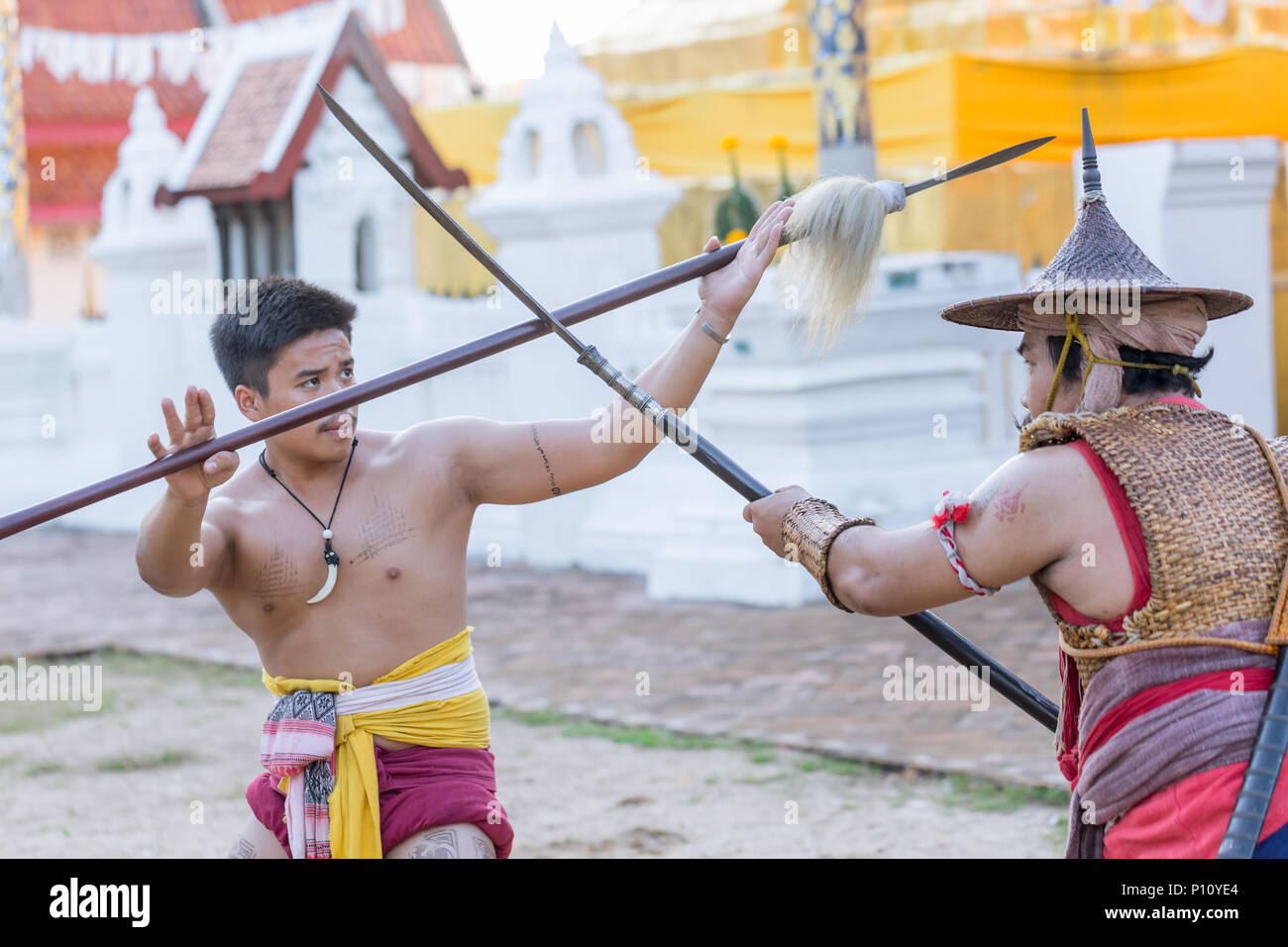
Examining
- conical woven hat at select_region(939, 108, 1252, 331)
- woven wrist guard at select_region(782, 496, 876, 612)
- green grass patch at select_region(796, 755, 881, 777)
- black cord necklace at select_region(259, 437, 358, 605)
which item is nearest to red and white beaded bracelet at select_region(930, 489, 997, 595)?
woven wrist guard at select_region(782, 496, 876, 612)

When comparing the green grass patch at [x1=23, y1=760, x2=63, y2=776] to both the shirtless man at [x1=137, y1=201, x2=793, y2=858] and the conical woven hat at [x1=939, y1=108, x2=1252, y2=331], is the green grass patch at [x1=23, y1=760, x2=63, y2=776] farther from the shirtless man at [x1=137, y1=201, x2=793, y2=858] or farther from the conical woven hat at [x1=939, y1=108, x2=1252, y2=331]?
the conical woven hat at [x1=939, y1=108, x2=1252, y2=331]

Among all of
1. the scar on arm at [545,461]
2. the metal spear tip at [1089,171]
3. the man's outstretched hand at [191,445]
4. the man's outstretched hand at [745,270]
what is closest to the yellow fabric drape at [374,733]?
the scar on arm at [545,461]

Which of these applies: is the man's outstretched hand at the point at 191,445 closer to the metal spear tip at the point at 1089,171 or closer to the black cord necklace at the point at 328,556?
the black cord necklace at the point at 328,556

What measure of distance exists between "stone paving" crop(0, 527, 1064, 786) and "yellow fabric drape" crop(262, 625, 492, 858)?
8.18ft

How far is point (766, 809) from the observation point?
4977 mm

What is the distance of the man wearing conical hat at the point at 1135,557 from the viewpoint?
2318 millimetres

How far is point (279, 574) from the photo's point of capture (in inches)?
121

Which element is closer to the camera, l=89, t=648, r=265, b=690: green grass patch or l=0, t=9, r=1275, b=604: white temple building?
l=89, t=648, r=265, b=690: green grass patch

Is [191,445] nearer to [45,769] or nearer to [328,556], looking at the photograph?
[328,556]

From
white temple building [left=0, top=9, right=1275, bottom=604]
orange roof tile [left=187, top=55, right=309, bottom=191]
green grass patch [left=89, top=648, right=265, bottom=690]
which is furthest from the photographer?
orange roof tile [left=187, top=55, right=309, bottom=191]

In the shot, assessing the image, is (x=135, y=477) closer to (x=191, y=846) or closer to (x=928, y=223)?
(x=191, y=846)

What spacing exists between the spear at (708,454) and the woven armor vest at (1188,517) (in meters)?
0.36

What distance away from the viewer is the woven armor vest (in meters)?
2.32
